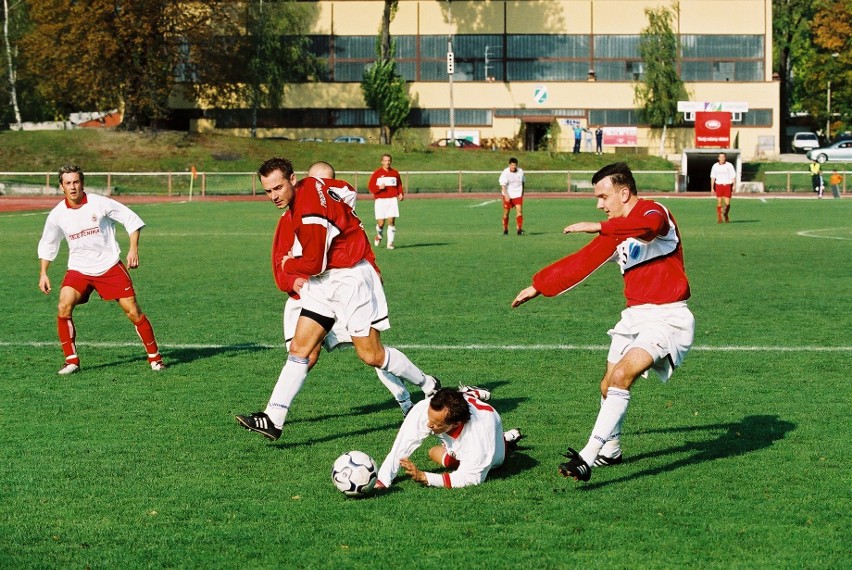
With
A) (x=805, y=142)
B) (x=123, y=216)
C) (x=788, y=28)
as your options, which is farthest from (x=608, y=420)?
(x=788, y=28)

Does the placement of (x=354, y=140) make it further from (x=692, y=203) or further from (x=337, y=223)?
(x=337, y=223)

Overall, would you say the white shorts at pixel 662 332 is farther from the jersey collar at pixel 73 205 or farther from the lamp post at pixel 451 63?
the lamp post at pixel 451 63

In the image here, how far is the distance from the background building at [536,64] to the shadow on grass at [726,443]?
72.2 m

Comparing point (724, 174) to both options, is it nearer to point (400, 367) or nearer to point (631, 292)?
point (400, 367)

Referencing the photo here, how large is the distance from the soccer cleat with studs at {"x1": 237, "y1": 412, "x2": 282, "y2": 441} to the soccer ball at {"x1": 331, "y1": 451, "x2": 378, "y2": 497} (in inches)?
49.3

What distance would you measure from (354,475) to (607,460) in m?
1.82

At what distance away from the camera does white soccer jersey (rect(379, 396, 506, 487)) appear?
7.20 metres

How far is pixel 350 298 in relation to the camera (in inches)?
332

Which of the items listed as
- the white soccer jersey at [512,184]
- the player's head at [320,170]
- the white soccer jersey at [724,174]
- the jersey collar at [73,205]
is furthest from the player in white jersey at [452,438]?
the white soccer jersey at [724,174]

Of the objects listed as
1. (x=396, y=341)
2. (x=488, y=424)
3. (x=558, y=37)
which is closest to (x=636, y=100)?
(x=558, y=37)

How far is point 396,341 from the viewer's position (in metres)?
13.2

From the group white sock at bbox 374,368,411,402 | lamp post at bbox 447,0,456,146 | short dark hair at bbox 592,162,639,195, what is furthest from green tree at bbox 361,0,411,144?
short dark hair at bbox 592,162,639,195

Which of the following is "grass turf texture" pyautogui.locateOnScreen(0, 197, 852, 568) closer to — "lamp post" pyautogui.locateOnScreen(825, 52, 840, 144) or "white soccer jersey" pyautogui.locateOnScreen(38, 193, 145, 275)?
"white soccer jersey" pyautogui.locateOnScreen(38, 193, 145, 275)

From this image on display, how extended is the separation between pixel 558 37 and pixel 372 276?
76207 mm
